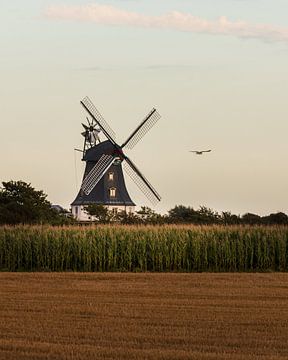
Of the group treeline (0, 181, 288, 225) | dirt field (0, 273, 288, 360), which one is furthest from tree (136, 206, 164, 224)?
dirt field (0, 273, 288, 360)

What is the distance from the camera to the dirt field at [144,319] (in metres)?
18.6

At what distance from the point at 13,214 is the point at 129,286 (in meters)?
36.2

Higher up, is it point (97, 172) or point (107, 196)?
point (97, 172)

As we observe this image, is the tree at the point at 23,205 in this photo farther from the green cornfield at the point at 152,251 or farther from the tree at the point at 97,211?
the green cornfield at the point at 152,251

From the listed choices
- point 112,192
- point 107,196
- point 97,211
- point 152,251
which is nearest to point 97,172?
point 97,211

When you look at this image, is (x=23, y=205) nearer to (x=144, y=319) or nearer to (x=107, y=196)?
(x=107, y=196)

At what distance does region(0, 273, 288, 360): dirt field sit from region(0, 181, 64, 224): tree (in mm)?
32556

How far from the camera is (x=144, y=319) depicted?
23.7 m

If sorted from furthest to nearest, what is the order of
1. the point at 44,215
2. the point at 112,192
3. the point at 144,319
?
the point at 112,192 → the point at 44,215 → the point at 144,319

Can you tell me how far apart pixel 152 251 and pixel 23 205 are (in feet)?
85.9

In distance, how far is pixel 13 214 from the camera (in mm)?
70812

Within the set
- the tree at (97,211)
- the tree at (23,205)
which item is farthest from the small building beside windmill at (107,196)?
the tree at (23,205)

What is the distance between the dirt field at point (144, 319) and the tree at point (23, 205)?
32.6 m

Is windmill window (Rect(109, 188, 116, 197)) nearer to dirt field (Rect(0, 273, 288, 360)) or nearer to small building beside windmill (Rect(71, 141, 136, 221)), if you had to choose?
small building beside windmill (Rect(71, 141, 136, 221))
